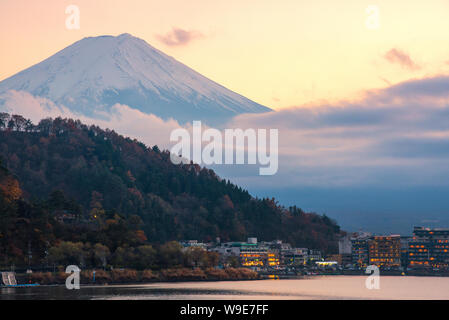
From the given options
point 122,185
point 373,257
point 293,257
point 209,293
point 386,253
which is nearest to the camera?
point 209,293

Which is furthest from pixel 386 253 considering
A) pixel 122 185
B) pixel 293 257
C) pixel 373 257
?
pixel 122 185

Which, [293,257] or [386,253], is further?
[386,253]

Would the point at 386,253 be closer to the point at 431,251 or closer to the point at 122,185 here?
the point at 431,251

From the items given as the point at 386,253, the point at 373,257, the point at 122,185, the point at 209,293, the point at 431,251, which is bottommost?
the point at 209,293
